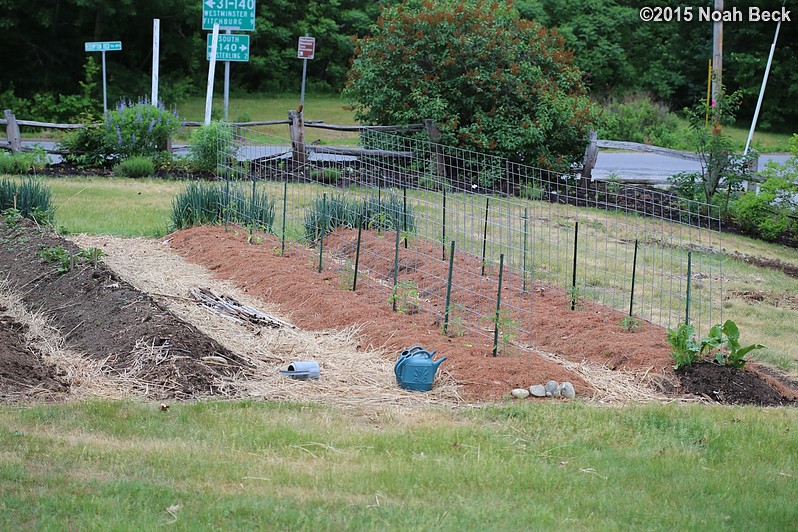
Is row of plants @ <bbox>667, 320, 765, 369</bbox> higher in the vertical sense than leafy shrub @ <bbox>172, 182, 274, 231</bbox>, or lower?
lower

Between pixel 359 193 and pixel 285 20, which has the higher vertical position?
pixel 285 20

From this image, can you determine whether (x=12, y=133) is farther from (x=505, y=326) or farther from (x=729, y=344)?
(x=729, y=344)

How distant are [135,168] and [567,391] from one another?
34.0 feet

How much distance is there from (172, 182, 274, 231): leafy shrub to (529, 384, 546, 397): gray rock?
5333mm

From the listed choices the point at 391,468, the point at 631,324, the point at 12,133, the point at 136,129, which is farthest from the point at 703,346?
the point at 12,133

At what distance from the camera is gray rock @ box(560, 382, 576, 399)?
6.23 m

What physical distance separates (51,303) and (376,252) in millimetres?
3234

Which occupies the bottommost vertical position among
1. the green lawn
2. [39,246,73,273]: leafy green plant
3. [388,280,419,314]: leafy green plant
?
the green lawn

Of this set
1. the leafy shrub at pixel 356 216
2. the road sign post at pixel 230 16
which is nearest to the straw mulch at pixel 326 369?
Answer: the leafy shrub at pixel 356 216

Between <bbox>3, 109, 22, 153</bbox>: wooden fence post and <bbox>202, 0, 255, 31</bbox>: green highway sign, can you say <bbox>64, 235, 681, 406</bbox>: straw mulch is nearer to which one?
<bbox>3, 109, 22, 153</bbox>: wooden fence post

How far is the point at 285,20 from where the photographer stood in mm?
32969

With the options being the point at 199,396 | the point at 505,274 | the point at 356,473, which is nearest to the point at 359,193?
the point at 505,274

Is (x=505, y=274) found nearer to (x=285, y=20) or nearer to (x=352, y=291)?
(x=352, y=291)

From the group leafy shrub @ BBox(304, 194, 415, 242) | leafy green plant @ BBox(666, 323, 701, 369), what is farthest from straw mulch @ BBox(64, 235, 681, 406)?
leafy shrub @ BBox(304, 194, 415, 242)
